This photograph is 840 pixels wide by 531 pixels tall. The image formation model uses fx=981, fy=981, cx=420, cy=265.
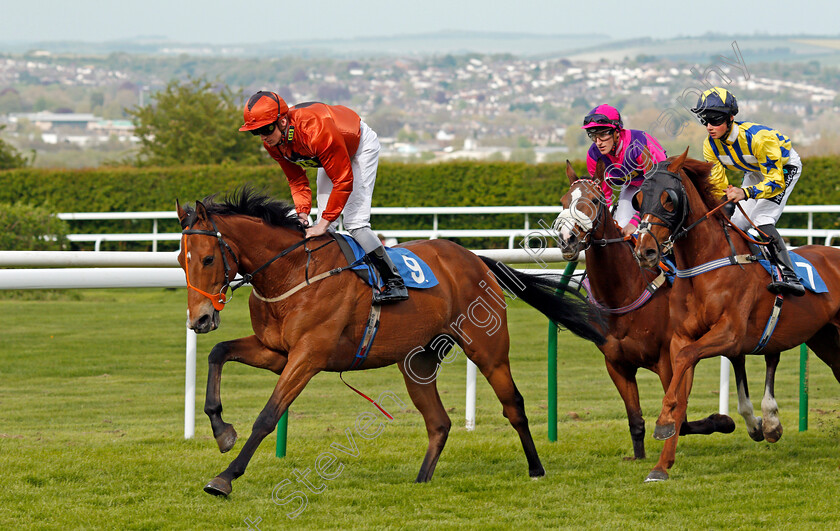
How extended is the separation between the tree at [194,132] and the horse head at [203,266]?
547 inches

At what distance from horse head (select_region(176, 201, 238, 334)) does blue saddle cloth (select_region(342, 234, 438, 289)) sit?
61 centimetres

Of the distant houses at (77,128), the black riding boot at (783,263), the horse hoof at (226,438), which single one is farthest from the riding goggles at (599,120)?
the distant houses at (77,128)

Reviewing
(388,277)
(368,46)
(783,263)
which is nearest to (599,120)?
(783,263)

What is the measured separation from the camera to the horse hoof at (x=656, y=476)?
440cm

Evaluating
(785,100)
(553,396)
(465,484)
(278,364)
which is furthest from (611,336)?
(785,100)

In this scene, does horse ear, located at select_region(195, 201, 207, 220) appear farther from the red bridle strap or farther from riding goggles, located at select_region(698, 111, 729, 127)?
riding goggles, located at select_region(698, 111, 729, 127)

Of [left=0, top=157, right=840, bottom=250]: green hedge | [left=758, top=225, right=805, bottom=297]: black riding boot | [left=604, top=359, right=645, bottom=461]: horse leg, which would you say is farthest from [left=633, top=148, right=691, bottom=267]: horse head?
[left=0, top=157, right=840, bottom=250]: green hedge

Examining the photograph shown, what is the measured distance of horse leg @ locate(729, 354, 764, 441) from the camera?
5223 millimetres

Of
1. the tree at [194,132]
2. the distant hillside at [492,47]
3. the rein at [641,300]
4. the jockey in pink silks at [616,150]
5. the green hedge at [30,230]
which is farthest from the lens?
the distant hillside at [492,47]

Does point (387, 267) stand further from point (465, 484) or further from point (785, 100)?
point (785, 100)

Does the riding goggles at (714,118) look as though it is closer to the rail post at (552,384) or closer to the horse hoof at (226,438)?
the rail post at (552,384)

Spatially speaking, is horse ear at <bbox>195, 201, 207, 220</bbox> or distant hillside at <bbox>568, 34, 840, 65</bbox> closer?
horse ear at <bbox>195, 201, 207, 220</bbox>

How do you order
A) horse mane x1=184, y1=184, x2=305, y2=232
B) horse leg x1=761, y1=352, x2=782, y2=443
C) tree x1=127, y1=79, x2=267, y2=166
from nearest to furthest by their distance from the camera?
horse mane x1=184, y1=184, x2=305, y2=232
horse leg x1=761, y1=352, x2=782, y2=443
tree x1=127, y1=79, x2=267, y2=166

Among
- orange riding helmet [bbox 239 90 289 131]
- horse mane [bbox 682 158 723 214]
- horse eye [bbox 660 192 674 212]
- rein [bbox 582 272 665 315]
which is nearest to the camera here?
orange riding helmet [bbox 239 90 289 131]
